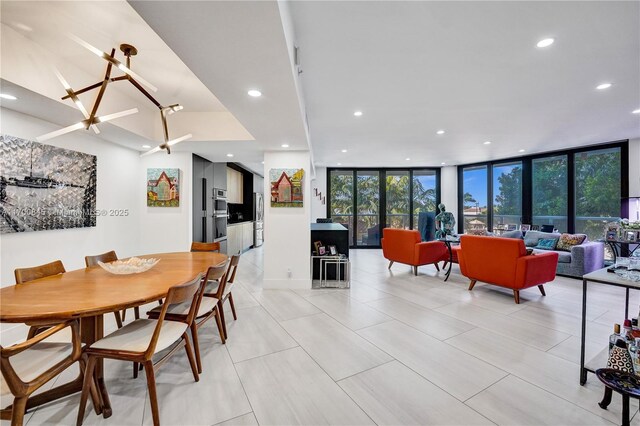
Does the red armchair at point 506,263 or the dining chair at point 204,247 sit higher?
the dining chair at point 204,247

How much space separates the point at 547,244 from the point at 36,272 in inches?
303

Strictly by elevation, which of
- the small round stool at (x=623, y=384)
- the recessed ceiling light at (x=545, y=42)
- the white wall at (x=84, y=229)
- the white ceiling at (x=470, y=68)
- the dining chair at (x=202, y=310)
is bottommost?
the small round stool at (x=623, y=384)

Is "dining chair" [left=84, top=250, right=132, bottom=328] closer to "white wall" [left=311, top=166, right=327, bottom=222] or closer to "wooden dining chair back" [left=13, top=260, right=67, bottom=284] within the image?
"wooden dining chair back" [left=13, top=260, right=67, bottom=284]

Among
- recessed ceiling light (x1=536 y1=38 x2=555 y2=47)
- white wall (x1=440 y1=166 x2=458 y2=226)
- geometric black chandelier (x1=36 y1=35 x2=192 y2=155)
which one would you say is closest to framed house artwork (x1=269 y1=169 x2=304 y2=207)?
geometric black chandelier (x1=36 y1=35 x2=192 y2=155)

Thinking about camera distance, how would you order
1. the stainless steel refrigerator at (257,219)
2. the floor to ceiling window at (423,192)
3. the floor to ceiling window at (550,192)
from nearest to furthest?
the floor to ceiling window at (550,192), the stainless steel refrigerator at (257,219), the floor to ceiling window at (423,192)

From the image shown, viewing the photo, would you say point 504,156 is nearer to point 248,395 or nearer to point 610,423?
point 610,423

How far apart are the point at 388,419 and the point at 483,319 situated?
2.04m

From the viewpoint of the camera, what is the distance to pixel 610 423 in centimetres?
153

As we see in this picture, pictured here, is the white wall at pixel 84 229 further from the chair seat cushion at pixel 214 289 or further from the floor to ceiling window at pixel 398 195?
the floor to ceiling window at pixel 398 195

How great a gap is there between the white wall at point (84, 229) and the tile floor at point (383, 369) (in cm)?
139

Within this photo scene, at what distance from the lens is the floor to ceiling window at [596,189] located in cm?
521

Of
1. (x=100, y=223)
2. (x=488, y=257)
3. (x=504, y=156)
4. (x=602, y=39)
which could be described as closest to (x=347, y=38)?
(x=602, y=39)

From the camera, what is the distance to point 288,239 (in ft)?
13.7

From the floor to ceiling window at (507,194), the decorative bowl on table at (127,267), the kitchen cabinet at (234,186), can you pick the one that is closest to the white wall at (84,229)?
the decorative bowl on table at (127,267)
